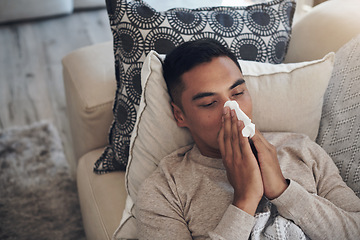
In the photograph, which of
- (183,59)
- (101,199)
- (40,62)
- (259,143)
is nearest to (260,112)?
(259,143)

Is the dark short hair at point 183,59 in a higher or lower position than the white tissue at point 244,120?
higher

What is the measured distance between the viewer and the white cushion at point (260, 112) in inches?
43.5

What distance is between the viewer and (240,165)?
939 millimetres

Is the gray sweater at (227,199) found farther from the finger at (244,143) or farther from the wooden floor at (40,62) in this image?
the wooden floor at (40,62)

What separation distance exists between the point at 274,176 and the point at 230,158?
0.40 ft

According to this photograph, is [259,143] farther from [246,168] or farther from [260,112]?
[260,112]

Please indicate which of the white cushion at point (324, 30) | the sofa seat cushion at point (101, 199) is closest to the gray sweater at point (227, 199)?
the sofa seat cushion at point (101, 199)

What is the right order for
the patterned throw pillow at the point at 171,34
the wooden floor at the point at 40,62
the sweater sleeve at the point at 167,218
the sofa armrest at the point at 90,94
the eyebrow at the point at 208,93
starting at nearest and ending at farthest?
the sweater sleeve at the point at 167,218 < the eyebrow at the point at 208,93 < the patterned throw pillow at the point at 171,34 < the sofa armrest at the point at 90,94 < the wooden floor at the point at 40,62

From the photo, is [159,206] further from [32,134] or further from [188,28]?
[32,134]

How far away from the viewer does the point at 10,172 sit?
2.01m

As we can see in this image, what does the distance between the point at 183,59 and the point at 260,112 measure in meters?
0.30

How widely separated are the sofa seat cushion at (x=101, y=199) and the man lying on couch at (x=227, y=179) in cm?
24

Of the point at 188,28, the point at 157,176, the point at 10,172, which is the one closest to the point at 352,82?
the point at 188,28

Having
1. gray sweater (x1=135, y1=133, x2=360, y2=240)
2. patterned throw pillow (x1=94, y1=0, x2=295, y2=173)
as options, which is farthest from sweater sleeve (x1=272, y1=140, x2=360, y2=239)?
patterned throw pillow (x1=94, y1=0, x2=295, y2=173)
